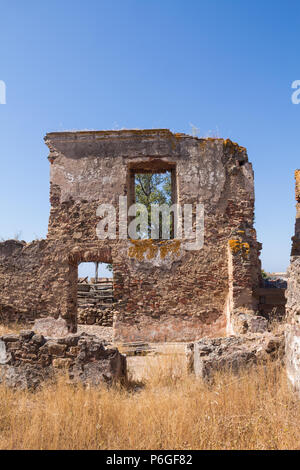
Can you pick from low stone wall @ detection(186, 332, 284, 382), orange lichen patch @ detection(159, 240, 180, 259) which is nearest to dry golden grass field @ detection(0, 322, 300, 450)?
low stone wall @ detection(186, 332, 284, 382)

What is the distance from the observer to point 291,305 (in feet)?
13.7

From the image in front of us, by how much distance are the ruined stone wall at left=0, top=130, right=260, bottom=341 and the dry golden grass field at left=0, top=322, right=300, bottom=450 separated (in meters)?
5.15

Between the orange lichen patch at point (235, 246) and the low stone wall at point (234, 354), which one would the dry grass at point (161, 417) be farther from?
the orange lichen patch at point (235, 246)

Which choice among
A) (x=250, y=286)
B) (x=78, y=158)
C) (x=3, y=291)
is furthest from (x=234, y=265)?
(x=3, y=291)

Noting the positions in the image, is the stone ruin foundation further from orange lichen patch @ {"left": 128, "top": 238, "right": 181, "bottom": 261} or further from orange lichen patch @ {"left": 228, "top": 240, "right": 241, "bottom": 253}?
orange lichen patch @ {"left": 228, "top": 240, "right": 241, "bottom": 253}

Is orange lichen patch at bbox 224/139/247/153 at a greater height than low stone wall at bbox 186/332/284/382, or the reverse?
orange lichen patch at bbox 224/139/247/153

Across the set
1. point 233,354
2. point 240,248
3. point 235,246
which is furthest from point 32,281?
point 233,354

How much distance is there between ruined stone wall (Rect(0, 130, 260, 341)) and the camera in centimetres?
955

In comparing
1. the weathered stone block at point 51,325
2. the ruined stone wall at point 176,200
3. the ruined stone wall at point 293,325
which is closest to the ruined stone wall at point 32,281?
the weathered stone block at point 51,325

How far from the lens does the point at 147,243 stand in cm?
973

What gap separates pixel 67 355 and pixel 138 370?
1630mm

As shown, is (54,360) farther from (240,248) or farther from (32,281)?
(240,248)

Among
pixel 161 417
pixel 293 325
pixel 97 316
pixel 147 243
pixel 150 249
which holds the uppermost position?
pixel 147 243

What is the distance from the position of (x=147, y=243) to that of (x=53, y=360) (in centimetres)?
535
